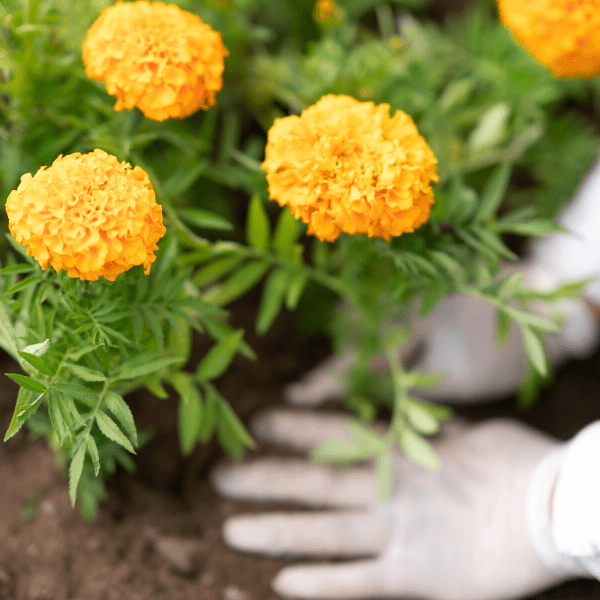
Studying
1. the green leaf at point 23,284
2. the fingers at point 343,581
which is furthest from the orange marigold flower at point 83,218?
the fingers at point 343,581

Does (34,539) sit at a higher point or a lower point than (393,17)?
lower

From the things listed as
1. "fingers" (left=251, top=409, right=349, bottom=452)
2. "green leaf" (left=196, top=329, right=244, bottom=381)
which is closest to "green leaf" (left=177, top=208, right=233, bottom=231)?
"green leaf" (left=196, top=329, right=244, bottom=381)

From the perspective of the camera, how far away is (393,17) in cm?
132

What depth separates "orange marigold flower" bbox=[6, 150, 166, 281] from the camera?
42 cm

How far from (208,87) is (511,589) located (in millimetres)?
898

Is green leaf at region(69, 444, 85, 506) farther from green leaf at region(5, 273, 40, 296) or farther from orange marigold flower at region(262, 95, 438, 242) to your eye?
orange marigold flower at region(262, 95, 438, 242)

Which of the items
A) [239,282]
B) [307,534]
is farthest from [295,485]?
[239,282]

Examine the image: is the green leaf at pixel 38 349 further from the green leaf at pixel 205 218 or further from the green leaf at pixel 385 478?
the green leaf at pixel 385 478

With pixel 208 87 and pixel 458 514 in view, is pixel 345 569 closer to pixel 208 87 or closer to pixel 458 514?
pixel 458 514

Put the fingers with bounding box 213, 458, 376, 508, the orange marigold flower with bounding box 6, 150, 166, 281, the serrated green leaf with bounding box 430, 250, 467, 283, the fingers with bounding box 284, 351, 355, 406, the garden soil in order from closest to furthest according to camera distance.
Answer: the orange marigold flower with bounding box 6, 150, 166, 281 < the serrated green leaf with bounding box 430, 250, 467, 283 < the garden soil < the fingers with bounding box 213, 458, 376, 508 < the fingers with bounding box 284, 351, 355, 406

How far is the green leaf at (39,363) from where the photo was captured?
454mm

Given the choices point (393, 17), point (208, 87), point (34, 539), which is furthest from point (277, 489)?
point (393, 17)

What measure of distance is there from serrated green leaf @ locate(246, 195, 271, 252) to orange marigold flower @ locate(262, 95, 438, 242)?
0.62ft

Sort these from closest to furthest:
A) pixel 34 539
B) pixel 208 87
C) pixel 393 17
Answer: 1. pixel 208 87
2. pixel 34 539
3. pixel 393 17
